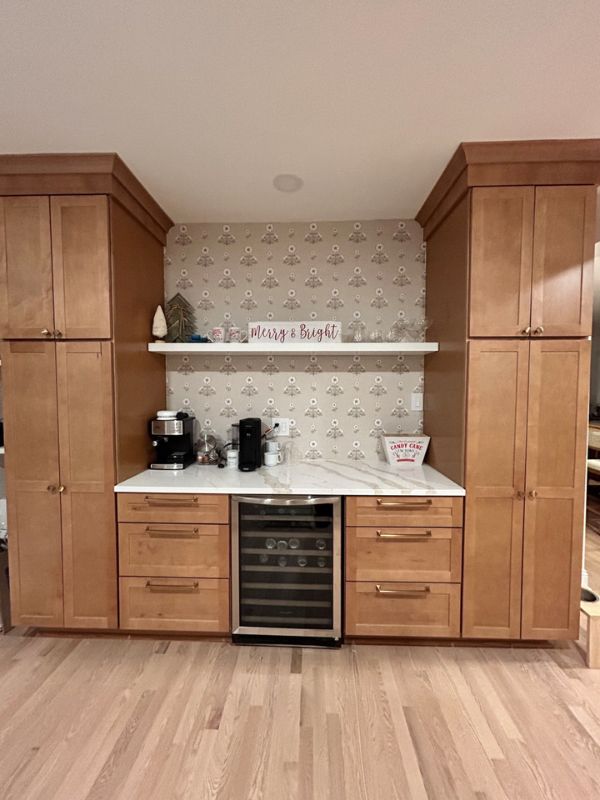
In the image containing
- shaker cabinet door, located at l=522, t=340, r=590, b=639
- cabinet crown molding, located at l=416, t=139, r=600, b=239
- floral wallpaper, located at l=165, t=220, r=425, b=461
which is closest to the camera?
cabinet crown molding, located at l=416, t=139, r=600, b=239

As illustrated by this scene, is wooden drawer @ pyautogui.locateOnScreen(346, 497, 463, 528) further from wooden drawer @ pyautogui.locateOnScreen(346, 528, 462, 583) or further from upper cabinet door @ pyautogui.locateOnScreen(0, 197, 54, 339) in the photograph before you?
upper cabinet door @ pyautogui.locateOnScreen(0, 197, 54, 339)

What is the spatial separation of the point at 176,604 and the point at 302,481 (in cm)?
93

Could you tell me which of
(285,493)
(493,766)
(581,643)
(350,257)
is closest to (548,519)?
(581,643)

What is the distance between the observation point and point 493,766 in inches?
60.7

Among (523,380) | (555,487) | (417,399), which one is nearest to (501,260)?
(523,380)

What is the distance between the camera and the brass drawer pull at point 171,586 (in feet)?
7.26

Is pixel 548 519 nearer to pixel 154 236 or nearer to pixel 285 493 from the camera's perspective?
pixel 285 493

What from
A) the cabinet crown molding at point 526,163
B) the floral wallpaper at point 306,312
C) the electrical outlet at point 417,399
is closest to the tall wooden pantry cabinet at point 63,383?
the floral wallpaper at point 306,312

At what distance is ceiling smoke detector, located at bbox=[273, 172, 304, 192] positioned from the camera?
7.31 feet

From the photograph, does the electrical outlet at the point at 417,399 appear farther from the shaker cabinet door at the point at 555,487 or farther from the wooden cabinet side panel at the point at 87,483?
the wooden cabinet side panel at the point at 87,483

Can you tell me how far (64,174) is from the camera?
209cm

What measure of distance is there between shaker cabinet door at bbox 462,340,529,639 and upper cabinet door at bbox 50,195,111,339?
1894 mm

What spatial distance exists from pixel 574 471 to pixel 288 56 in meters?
2.18

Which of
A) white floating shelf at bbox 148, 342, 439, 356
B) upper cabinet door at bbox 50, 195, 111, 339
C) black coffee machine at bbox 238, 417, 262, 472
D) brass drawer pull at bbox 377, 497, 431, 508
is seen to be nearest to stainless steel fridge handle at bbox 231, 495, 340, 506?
brass drawer pull at bbox 377, 497, 431, 508
